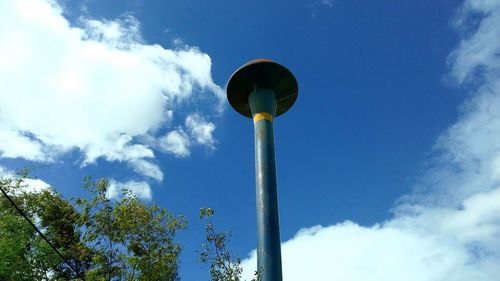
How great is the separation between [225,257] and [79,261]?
13.4 m

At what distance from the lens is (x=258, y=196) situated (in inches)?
523

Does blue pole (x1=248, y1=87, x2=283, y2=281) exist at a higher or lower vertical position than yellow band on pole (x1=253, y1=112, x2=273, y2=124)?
lower

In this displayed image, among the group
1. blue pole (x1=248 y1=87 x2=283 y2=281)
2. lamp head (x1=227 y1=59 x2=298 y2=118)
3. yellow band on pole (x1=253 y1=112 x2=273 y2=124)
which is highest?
lamp head (x1=227 y1=59 x2=298 y2=118)

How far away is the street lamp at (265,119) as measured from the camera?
12.3 m

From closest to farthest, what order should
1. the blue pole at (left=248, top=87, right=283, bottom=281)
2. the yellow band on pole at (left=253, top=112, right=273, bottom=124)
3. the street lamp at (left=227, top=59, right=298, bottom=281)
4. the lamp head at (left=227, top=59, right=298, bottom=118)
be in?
the blue pole at (left=248, top=87, right=283, bottom=281) → the street lamp at (left=227, top=59, right=298, bottom=281) → the yellow band on pole at (left=253, top=112, right=273, bottom=124) → the lamp head at (left=227, top=59, right=298, bottom=118)

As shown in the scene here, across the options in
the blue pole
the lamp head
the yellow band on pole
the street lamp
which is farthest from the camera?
the lamp head

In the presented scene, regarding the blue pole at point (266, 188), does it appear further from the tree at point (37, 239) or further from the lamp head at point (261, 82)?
the tree at point (37, 239)

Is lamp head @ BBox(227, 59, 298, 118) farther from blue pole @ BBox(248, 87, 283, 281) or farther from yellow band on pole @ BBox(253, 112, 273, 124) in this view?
yellow band on pole @ BBox(253, 112, 273, 124)

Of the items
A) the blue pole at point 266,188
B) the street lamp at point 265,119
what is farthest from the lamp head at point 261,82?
the blue pole at point 266,188

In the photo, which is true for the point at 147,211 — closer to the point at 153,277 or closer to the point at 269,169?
the point at 153,277

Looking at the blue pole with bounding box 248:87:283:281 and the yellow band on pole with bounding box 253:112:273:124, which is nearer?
the blue pole with bounding box 248:87:283:281

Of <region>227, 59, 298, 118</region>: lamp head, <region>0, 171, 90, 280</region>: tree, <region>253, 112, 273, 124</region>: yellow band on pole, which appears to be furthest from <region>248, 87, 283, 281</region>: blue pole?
<region>0, 171, 90, 280</region>: tree

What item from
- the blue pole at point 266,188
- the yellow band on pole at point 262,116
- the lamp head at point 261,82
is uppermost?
the lamp head at point 261,82

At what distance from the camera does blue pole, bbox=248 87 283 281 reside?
477 inches
